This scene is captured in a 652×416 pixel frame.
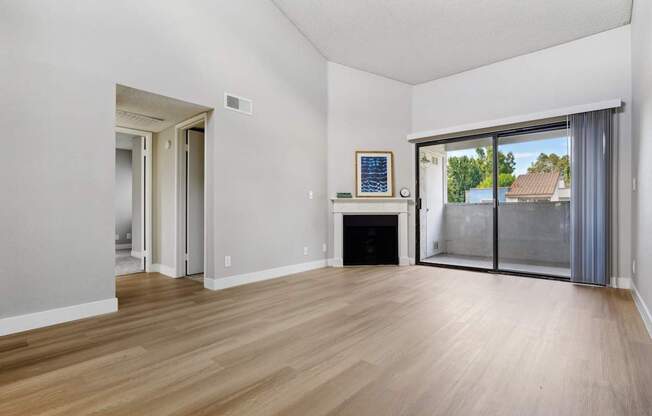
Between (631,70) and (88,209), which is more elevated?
(631,70)

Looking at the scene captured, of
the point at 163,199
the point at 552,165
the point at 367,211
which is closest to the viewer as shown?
the point at 552,165

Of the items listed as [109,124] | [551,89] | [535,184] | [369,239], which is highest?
[551,89]

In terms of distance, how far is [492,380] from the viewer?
5.84 feet

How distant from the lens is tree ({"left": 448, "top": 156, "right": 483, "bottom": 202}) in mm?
5177

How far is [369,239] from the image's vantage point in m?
5.59

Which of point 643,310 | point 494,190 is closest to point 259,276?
point 494,190

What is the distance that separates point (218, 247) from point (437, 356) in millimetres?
2780

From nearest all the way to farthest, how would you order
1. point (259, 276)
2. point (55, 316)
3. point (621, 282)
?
point (55, 316), point (621, 282), point (259, 276)

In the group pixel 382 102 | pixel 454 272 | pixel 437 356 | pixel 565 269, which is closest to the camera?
pixel 437 356

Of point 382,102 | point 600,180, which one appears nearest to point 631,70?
point 600,180

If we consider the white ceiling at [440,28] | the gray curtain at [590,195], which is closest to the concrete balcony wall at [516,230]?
the gray curtain at [590,195]

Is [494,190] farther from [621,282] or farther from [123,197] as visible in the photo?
[123,197]

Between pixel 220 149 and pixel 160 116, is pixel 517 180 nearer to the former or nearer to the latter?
pixel 220 149

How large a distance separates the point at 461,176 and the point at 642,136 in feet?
8.00
